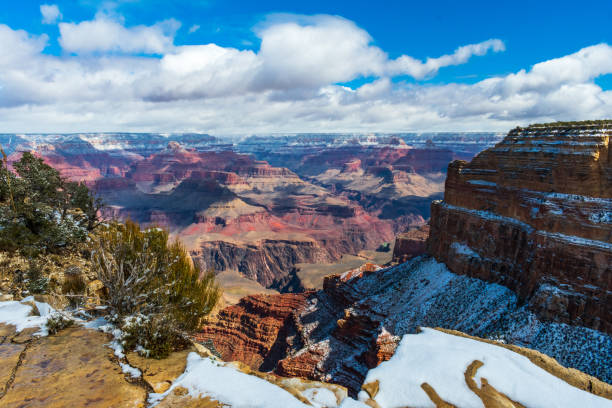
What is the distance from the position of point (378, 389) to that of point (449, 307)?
19584 millimetres

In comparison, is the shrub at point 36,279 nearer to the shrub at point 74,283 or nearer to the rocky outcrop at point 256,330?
the shrub at point 74,283

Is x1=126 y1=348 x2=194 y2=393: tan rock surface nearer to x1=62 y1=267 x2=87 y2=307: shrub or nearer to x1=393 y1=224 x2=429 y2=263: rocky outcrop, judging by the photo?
x1=62 y1=267 x2=87 y2=307: shrub

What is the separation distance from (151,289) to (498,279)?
23.7 metres

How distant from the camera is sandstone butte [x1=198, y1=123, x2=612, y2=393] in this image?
57.9 feet

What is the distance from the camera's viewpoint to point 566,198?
18.8m

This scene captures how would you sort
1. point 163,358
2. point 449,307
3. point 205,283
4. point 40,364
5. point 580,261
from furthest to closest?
point 449,307 → point 580,261 → point 205,283 → point 163,358 → point 40,364

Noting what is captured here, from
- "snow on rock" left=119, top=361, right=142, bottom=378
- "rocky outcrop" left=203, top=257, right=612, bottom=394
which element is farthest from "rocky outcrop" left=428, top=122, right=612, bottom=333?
"snow on rock" left=119, top=361, right=142, bottom=378

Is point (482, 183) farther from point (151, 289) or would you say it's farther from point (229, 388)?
point (229, 388)

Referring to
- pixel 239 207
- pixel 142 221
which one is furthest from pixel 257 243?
pixel 142 221

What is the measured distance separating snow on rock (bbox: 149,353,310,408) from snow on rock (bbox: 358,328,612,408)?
142 centimetres

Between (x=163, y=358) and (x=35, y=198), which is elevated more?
(x=35, y=198)

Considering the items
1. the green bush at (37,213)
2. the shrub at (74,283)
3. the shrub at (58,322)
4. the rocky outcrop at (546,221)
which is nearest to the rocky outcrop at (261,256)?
the rocky outcrop at (546,221)

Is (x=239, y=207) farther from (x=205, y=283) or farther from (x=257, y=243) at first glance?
(x=205, y=283)

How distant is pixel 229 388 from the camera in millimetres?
6145
